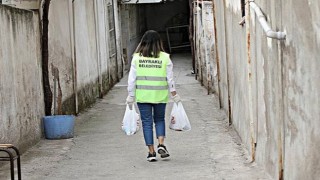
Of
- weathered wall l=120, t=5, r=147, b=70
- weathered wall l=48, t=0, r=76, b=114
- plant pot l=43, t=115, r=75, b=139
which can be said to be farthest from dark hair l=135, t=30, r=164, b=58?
weathered wall l=120, t=5, r=147, b=70

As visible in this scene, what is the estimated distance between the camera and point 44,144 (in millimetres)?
10297

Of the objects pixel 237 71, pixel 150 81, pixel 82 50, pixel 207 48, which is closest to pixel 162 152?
pixel 150 81

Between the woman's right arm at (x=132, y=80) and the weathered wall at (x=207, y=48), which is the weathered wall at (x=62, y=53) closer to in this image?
the woman's right arm at (x=132, y=80)

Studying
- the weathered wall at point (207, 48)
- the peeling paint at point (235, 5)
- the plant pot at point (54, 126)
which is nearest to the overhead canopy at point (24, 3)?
the plant pot at point (54, 126)

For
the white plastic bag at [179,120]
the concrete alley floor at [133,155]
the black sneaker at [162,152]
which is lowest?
the concrete alley floor at [133,155]

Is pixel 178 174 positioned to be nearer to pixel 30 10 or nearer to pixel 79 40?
pixel 30 10

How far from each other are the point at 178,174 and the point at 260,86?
1.40 meters

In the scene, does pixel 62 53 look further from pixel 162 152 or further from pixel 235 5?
pixel 162 152

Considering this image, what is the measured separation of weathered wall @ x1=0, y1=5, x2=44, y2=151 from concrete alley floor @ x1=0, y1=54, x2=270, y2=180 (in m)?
0.37

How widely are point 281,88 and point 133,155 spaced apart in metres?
3.64

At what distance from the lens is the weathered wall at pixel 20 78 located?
859 cm

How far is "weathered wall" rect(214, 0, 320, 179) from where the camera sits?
486 cm

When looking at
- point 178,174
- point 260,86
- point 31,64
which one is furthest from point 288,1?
point 31,64

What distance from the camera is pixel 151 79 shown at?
8.57 meters
